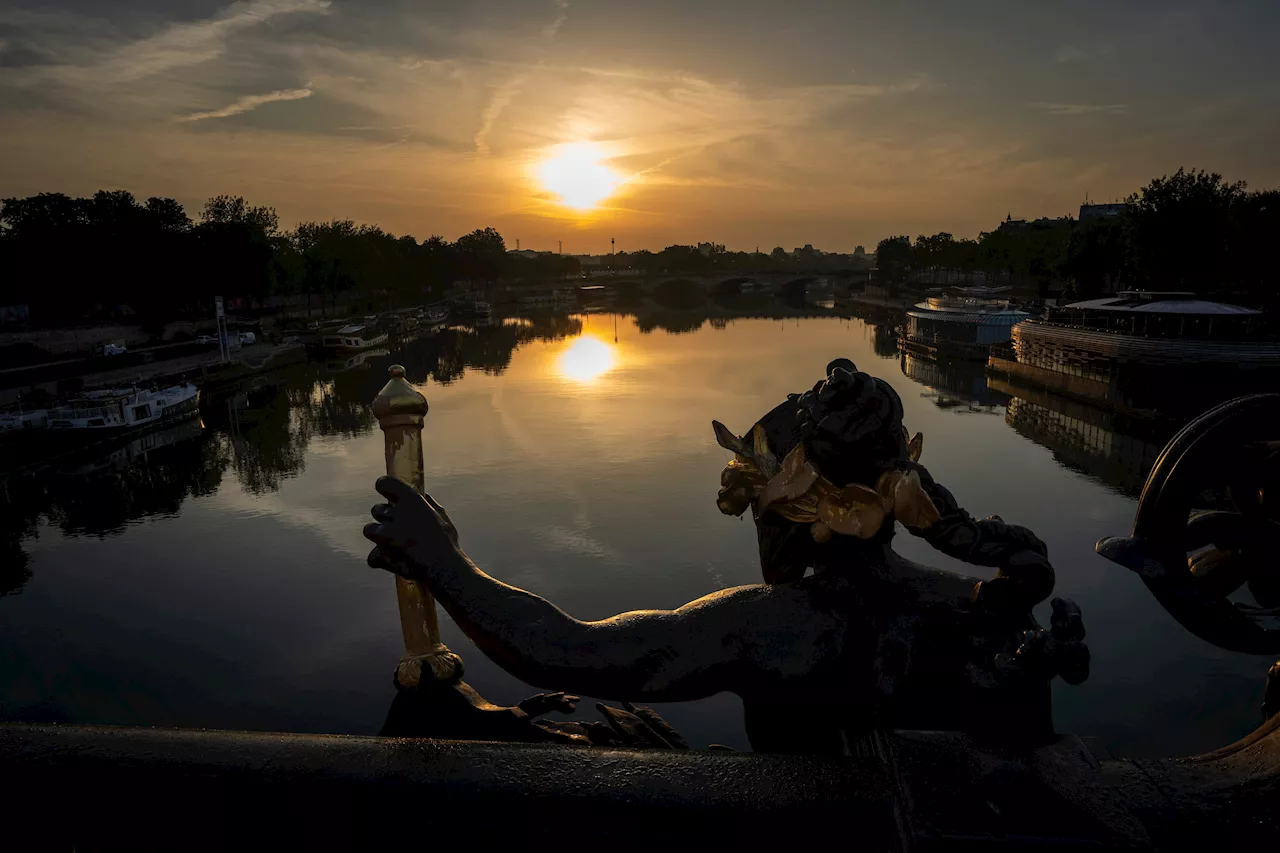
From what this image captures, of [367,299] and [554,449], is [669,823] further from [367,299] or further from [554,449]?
[367,299]

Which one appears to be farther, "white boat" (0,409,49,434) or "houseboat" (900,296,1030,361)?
"houseboat" (900,296,1030,361)

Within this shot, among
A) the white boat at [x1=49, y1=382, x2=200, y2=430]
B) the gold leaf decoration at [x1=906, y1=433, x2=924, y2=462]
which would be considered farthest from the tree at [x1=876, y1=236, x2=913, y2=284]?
the gold leaf decoration at [x1=906, y1=433, x2=924, y2=462]

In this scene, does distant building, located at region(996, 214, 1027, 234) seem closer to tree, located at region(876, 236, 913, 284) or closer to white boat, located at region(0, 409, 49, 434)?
tree, located at region(876, 236, 913, 284)

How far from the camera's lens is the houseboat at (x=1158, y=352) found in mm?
27641

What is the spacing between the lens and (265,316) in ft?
242

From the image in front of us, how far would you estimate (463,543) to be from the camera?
20.9 meters

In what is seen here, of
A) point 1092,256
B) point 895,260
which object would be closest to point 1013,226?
point 895,260

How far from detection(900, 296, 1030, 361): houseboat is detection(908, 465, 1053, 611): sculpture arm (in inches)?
2063

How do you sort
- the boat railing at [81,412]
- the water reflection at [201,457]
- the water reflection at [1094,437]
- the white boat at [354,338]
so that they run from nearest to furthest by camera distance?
the water reflection at [201,457], the water reflection at [1094,437], the boat railing at [81,412], the white boat at [354,338]

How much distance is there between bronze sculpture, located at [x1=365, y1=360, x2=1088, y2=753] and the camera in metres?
2.92

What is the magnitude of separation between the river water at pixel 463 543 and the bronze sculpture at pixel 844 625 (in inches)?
405

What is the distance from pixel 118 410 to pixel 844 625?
37.4 meters

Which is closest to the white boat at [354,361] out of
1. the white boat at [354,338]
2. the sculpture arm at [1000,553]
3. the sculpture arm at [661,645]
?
the white boat at [354,338]

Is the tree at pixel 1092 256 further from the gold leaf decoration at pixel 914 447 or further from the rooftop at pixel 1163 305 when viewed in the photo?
the gold leaf decoration at pixel 914 447
